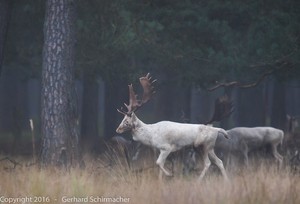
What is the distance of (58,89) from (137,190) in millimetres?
3776

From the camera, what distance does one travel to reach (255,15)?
689 inches

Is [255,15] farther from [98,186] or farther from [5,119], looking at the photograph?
[5,119]

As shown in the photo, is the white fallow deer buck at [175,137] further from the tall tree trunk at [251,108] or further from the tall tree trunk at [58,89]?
the tall tree trunk at [251,108]

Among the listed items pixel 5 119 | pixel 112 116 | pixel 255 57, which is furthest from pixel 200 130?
pixel 5 119

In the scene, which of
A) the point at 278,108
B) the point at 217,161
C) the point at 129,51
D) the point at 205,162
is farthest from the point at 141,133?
the point at 278,108

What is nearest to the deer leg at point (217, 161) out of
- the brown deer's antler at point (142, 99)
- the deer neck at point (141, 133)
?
the deer neck at point (141, 133)

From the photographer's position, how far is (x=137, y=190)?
10367 millimetres

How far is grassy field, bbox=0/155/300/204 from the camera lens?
9.43 meters

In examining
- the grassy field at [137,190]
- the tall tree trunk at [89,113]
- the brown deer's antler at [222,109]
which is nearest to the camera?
the grassy field at [137,190]

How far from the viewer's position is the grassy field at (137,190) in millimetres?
9430

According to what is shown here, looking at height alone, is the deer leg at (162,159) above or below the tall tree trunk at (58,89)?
below

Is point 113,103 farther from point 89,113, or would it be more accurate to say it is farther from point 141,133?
point 141,133

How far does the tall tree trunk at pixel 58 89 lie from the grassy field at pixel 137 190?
183cm

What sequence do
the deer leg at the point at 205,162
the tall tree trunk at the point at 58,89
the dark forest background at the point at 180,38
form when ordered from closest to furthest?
the deer leg at the point at 205,162
the tall tree trunk at the point at 58,89
the dark forest background at the point at 180,38
